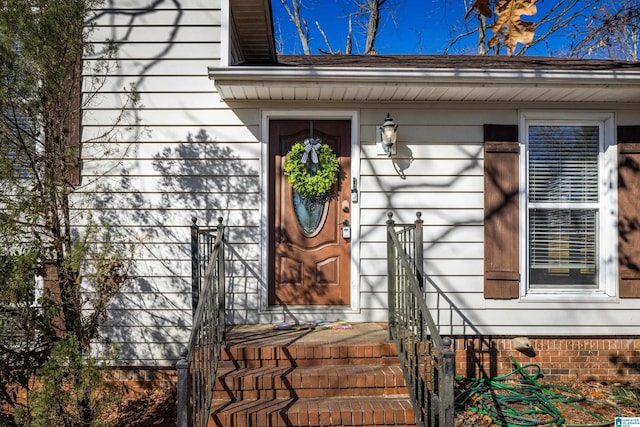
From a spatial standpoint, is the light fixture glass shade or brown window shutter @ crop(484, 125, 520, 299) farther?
brown window shutter @ crop(484, 125, 520, 299)

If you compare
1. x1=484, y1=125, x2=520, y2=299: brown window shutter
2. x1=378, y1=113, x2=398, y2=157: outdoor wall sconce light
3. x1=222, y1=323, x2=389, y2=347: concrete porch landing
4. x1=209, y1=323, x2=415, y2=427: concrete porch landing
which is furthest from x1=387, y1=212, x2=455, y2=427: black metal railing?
x1=484, y1=125, x2=520, y2=299: brown window shutter

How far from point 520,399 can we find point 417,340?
1493mm

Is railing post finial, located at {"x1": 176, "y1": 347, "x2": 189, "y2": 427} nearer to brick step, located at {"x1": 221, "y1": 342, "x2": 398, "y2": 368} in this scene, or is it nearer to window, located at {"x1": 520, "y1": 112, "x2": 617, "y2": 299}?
brick step, located at {"x1": 221, "y1": 342, "x2": 398, "y2": 368}

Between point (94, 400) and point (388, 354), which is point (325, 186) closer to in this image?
point (388, 354)

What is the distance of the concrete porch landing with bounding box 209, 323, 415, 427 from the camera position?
3.04 metres

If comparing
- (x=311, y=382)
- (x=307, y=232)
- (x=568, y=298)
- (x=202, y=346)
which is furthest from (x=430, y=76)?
(x=202, y=346)

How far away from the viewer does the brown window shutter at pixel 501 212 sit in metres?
4.29

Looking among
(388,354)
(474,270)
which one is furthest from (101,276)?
(474,270)

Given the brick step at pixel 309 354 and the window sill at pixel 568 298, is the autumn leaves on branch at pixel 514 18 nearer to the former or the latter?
the brick step at pixel 309 354

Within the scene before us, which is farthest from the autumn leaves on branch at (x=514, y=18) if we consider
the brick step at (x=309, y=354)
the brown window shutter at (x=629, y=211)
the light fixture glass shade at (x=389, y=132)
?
the brown window shutter at (x=629, y=211)

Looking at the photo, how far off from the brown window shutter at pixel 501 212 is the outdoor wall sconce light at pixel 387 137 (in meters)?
0.89

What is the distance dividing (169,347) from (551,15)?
33.3 ft

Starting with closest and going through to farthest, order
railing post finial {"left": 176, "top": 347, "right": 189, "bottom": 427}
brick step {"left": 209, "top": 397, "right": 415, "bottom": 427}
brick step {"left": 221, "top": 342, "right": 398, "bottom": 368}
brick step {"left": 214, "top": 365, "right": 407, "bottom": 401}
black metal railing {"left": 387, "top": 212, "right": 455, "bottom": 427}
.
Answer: railing post finial {"left": 176, "top": 347, "right": 189, "bottom": 427} → black metal railing {"left": 387, "top": 212, "right": 455, "bottom": 427} → brick step {"left": 209, "top": 397, "right": 415, "bottom": 427} → brick step {"left": 214, "top": 365, "right": 407, "bottom": 401} → brick step {"left": 221, "top": 342, "right": 398, "bottom": 368}

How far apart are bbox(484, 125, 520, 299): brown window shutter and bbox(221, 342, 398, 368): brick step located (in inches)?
53.9
